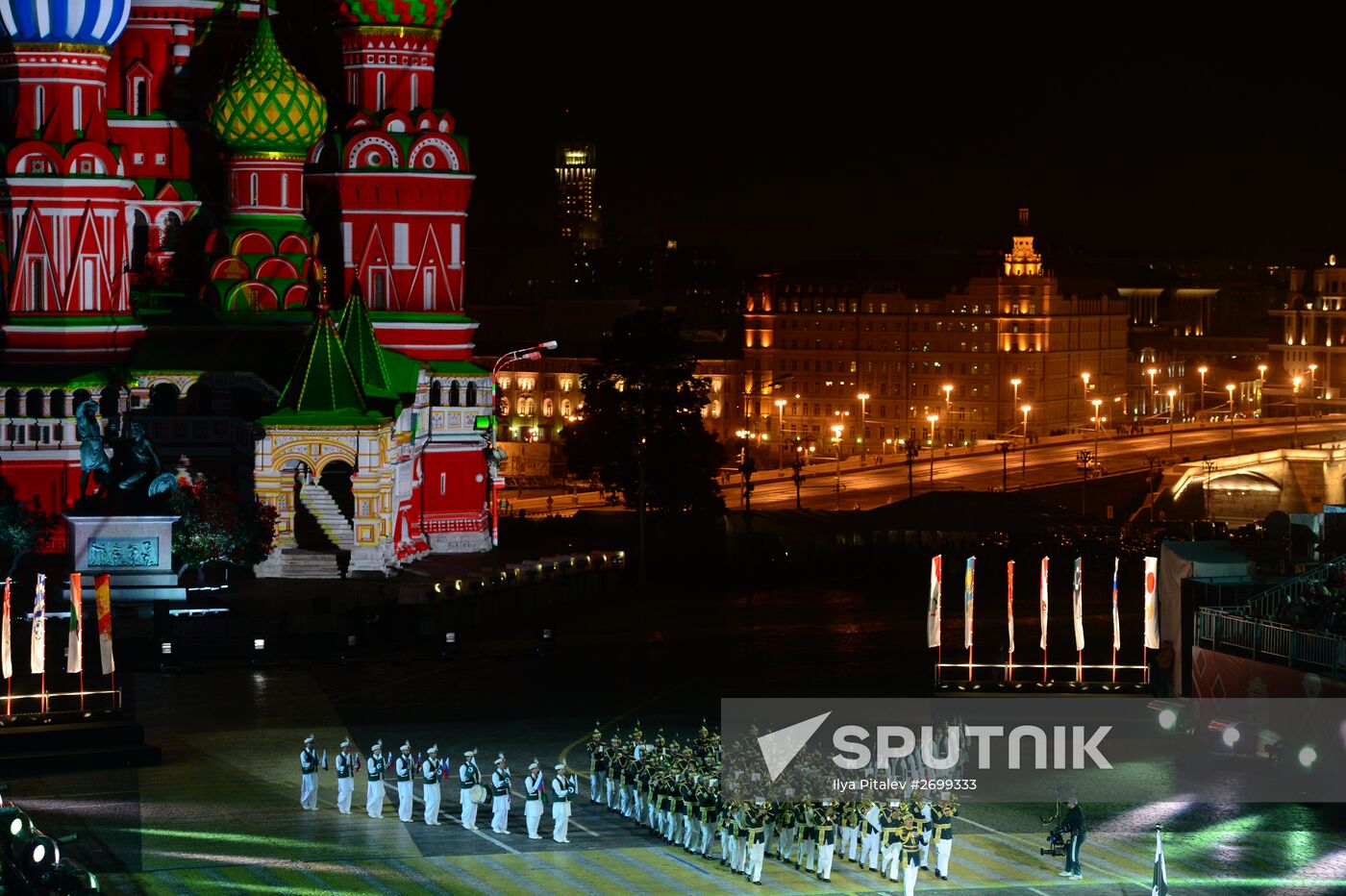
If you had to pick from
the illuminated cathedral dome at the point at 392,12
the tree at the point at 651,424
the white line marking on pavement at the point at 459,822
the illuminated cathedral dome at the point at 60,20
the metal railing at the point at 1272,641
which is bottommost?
the white line marking on pavement at the point at 459,822

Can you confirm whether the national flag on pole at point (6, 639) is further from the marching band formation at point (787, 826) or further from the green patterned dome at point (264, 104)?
the green patterned dome at point (264, 104)

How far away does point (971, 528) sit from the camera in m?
94.7

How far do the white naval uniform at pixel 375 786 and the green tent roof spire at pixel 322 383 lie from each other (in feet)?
109

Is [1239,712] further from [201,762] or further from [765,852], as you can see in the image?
[201,762]

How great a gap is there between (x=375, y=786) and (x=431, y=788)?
144 centimetres

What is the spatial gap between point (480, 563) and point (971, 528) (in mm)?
17628

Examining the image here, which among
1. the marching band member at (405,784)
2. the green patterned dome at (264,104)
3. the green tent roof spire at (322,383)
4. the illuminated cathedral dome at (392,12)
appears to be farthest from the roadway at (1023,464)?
the marching band member at (405,784)

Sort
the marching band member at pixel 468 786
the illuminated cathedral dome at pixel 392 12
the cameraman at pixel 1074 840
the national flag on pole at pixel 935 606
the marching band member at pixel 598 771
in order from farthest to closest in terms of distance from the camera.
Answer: the illuminated cathedral dome at pixel 392 12 → the national flag on pole at pixel 935 606 → the marching band member at pixel 598 771 → the marching band member at pixel 468 786 → the cameraman at pixel 1074 840

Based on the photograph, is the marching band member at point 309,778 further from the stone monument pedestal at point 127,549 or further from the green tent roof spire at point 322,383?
the green tent roof spire at point 322,383

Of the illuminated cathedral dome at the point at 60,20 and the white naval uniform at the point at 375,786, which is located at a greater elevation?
the illuminated cathedral dome at the point at 60,20

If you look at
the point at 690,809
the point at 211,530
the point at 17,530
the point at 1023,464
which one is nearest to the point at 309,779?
the point at 690,809

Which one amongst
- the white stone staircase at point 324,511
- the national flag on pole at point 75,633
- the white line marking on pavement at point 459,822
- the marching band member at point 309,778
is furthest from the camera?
the white stone staircase at point 324,511

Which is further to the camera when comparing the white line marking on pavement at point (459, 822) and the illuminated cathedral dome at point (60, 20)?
the illuminated cathedral dome at point (60, 20)

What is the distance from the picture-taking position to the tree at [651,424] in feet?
344
